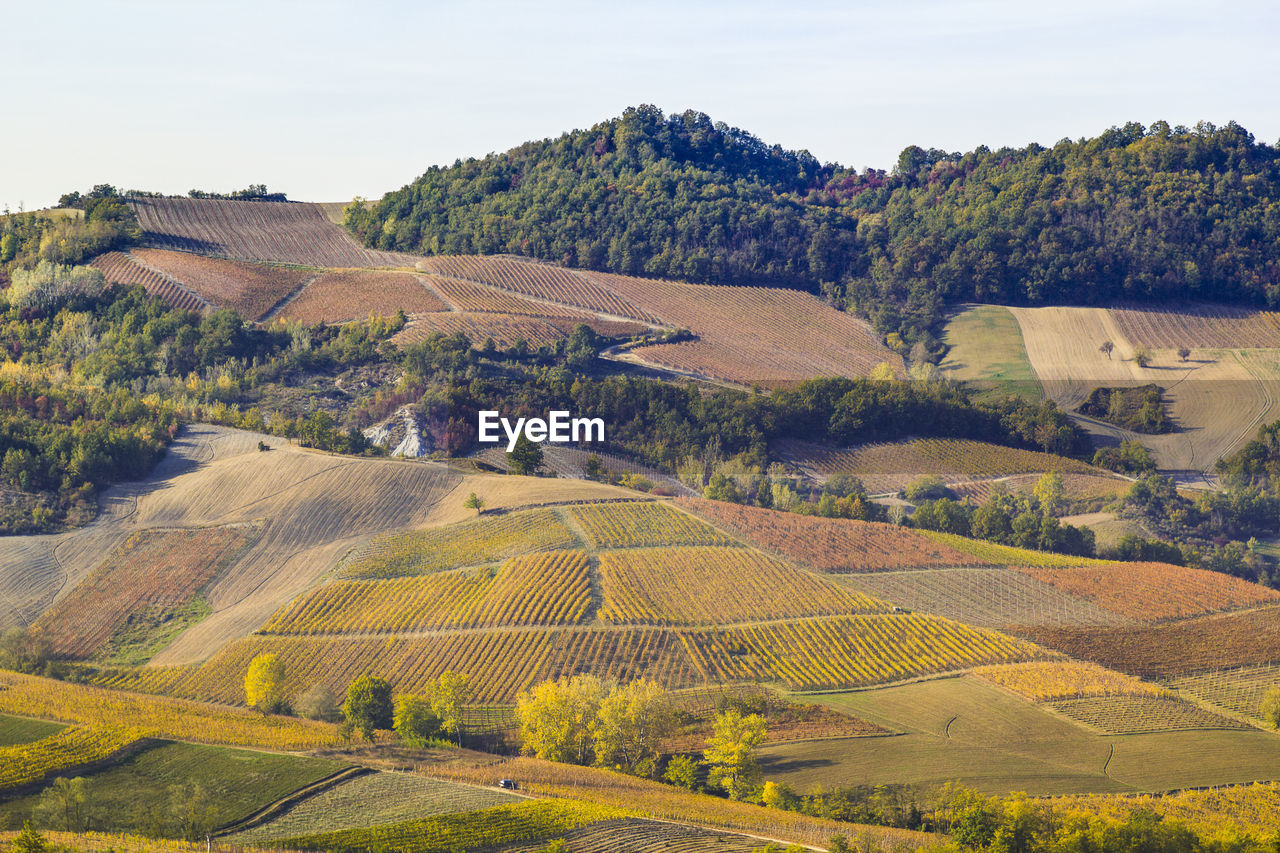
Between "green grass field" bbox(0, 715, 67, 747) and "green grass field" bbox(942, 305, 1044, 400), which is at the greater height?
"green grass field" bbox(942, 305, 1044, 400)

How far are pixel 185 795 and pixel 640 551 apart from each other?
30.0 metres

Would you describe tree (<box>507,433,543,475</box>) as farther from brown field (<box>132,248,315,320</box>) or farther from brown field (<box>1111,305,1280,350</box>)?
brown field (<box>1111,305,1280,350</box>)

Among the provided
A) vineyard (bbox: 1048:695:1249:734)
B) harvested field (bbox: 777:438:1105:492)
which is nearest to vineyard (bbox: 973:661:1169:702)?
vineyard (bbox: 1048:695:1249:734)

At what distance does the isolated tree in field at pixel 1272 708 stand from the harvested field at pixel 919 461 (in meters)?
33.4

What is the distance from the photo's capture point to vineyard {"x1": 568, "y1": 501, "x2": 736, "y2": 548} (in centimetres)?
7206

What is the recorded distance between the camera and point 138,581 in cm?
7031

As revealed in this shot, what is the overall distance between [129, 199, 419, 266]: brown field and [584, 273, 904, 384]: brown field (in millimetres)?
24221

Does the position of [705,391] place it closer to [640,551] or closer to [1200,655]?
[640,551]

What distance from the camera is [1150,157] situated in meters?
141

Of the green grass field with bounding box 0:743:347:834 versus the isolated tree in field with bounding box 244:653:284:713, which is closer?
the green grass field with bounding box 0:743:347:834

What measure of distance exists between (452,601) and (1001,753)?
2569 cm

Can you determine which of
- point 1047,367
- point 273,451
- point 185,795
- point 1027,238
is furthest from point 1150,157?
point 185,795

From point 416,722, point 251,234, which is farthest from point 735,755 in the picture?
point 251,234

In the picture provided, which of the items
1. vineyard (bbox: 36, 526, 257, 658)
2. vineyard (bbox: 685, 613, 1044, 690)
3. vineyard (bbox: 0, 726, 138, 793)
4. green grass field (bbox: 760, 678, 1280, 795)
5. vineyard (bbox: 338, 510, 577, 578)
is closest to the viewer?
vineyard (bbox: 0, 726, 138, 793)
